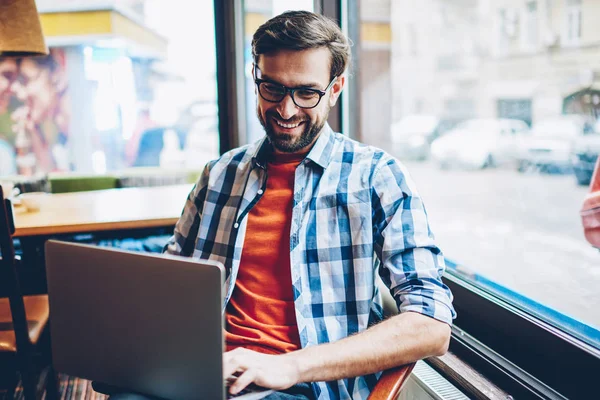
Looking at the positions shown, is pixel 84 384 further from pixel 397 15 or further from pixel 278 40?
pixel 397 15

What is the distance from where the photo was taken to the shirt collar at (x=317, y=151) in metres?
1.17

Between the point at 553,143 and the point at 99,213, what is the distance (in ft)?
5.91

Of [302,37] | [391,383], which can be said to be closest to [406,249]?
[391,383]

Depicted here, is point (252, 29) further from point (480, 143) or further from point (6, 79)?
point (6, 79)

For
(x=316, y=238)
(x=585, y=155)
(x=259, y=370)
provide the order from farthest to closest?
(x=585, y=155) < (x=316, y=238) < (x=259, y=370)

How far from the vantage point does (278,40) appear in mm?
1134

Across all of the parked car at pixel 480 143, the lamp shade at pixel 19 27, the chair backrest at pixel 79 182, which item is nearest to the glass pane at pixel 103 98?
the chair backrest at pixel 79 182

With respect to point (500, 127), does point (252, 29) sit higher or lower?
higher

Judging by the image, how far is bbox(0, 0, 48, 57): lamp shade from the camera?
82.8 inches

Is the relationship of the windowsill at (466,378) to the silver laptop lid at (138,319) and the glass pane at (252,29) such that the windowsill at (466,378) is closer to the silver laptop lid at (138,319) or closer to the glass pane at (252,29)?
the silver laptop lid at (138,319)

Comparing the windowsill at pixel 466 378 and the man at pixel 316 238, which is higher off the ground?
the man at pixel 316 238

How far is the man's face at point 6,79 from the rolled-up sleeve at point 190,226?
4.89 m

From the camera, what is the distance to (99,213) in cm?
212

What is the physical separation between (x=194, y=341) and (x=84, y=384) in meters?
1.85
